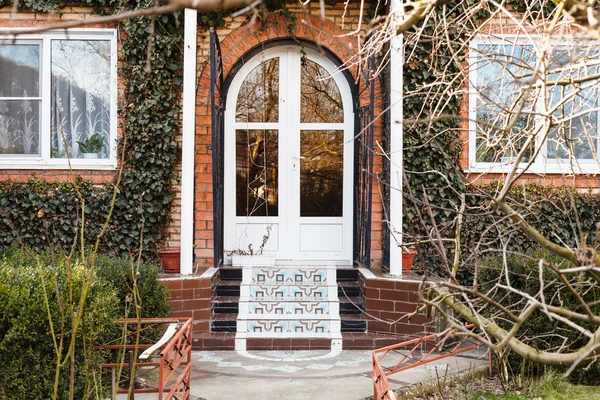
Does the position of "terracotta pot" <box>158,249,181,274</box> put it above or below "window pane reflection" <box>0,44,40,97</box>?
below

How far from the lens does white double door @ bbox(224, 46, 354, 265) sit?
816 centimetres

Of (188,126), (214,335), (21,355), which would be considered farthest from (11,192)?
(21,355)

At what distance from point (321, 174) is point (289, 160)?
1.44 ft

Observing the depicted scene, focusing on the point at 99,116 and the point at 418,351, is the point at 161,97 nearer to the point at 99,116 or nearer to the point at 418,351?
the point at 99,116

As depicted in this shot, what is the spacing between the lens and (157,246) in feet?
25.8

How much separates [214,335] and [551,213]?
4.27 meters

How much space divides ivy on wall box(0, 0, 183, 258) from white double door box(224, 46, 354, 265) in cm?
80

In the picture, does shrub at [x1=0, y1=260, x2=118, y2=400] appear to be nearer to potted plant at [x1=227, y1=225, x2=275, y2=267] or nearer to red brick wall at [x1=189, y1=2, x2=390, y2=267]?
potted plant at [x1=227, y1=225, x2=275, y2=267]

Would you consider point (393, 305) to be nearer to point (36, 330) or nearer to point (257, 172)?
point (257, 172)

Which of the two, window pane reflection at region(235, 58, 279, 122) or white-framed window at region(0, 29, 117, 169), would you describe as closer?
white-framed window at region(0, 29, 117, 169)

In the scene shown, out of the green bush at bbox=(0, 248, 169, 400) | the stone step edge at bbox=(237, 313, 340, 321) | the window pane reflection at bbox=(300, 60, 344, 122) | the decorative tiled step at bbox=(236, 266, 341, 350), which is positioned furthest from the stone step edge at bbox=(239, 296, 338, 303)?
the green bush at bbox=(0, 248, 169, 400)

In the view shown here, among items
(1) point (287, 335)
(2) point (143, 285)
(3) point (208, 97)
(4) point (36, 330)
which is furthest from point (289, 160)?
(4) point (36, 330)

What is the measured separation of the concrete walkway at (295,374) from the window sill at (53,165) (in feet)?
9.18

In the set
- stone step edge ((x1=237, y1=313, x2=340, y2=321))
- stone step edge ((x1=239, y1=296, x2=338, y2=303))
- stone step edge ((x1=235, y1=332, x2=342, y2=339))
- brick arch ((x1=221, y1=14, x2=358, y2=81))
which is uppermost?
brick arch ((x1=221, y1=14, x2=358, y2=81))
